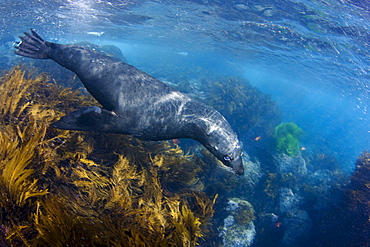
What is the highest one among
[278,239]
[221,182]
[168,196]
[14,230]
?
[14,230]

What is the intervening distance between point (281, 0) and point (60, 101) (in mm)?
12204

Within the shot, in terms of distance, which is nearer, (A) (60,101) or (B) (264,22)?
(A) (60,101)

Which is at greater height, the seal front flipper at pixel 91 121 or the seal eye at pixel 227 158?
the seal front flipper at pixel 91 121

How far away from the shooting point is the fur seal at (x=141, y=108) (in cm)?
322

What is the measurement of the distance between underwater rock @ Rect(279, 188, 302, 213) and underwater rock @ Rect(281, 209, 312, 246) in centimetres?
49

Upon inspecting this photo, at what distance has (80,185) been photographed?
2875 millimetres

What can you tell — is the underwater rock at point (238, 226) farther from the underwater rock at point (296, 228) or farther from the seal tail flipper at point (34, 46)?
the seal tail flipper at point (34, 46)

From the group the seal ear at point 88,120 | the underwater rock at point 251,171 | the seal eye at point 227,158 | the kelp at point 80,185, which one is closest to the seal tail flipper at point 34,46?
the kelp at point 80,185

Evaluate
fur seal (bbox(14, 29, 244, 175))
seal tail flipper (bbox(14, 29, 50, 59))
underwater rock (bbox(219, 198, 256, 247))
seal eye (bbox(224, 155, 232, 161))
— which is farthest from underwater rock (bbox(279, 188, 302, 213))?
seal tail flipper (bbox(14, 29, 50, 59))

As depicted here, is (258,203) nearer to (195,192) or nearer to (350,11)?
(195,192)

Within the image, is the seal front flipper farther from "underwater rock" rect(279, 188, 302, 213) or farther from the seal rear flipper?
"underwater rock" rect(279, 188, 302, 213)

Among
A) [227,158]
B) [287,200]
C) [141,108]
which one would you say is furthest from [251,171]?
[141,108]

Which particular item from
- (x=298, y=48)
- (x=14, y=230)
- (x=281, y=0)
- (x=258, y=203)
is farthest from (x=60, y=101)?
(x=298, y=48)

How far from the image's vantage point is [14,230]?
5.74 feet
